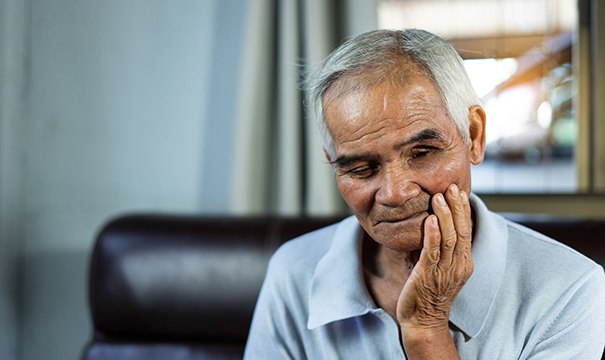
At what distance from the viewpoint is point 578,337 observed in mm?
1217

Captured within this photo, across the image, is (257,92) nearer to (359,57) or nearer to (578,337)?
(359,57)

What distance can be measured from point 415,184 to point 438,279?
0.16 m

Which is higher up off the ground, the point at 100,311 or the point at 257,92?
the point at 257,92

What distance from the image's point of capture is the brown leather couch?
1.74 meters

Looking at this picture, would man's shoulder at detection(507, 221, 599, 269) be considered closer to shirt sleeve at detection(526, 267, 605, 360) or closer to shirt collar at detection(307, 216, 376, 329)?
shirt sleeve at detection(526, 267, 605, 360)

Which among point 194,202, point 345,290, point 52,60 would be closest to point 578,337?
point 345,290

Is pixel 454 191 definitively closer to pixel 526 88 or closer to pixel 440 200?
pixel 440 200

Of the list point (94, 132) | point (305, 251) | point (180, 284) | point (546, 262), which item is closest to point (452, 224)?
point (546, 262)

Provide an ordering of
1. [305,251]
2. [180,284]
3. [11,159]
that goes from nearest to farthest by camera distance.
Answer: [305,251], [180,284], [11,159]

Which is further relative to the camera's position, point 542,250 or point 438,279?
point 542,250

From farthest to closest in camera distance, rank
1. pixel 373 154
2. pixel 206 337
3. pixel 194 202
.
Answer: pixel 194 202
pixel 206 337
pixel 373 154

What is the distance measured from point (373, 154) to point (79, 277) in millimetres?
1747

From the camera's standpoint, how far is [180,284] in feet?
5.79

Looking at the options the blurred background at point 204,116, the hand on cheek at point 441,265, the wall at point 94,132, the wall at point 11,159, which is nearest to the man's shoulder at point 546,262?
the hand on cheek at point 441,265
